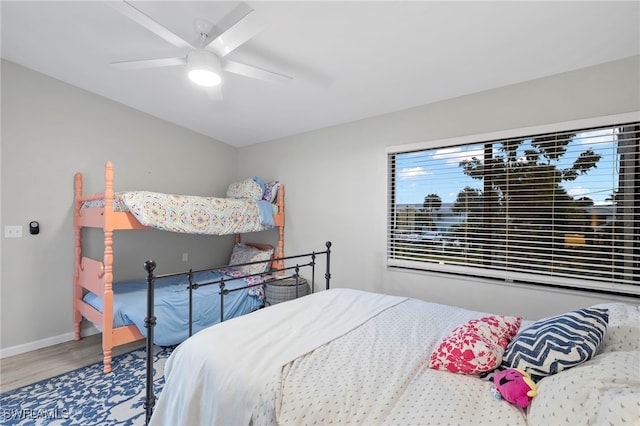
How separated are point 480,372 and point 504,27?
1.86 m

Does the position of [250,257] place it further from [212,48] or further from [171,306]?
[212,48]

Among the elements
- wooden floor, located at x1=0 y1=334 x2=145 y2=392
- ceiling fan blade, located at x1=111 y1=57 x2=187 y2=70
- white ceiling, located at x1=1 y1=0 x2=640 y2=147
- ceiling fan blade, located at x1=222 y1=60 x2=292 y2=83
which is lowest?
wooden floor, located at x1=0 y1=334 x2=145 y2=392

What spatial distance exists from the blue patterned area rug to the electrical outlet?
1344mm

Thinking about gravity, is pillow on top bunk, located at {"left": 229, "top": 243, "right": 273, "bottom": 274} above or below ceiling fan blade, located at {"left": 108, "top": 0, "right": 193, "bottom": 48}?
below

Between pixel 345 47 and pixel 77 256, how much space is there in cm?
321

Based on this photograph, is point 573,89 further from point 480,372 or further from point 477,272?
point 480,372

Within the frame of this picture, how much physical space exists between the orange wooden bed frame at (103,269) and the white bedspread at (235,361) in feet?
4.68

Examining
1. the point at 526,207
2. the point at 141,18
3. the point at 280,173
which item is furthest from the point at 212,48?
the point at 526,207

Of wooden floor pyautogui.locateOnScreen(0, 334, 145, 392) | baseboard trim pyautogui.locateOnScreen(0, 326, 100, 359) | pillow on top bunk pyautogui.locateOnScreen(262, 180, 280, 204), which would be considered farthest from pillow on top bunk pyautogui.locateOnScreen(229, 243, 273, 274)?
baseboard trim pyautogui.locateOnScreen(0, 326, 100, 359)

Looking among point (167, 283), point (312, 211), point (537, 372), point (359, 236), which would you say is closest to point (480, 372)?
point (537, 372)

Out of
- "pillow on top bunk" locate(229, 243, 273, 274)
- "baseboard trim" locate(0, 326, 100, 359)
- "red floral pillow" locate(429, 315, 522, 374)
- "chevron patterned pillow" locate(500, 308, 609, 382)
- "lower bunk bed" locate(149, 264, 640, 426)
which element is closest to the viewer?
"lower bunk bed" locate(149, 264, 640, 426)

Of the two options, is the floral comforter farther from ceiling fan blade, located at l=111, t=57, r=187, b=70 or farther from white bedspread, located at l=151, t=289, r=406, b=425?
white bedspread, located at l=151, t=289, r=406, b=425

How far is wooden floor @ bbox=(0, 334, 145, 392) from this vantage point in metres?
2.33

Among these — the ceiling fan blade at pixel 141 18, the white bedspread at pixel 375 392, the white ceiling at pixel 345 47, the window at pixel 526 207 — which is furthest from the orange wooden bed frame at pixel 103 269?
the window at pixel 526 207
